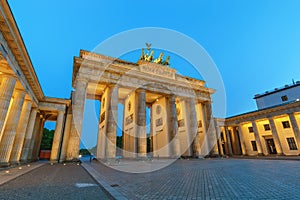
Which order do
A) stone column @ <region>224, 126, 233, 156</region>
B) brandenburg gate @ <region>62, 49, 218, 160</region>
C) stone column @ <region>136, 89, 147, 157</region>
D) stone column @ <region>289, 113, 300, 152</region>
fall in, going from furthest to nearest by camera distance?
stone column @ <region>224, 126, 233, 156</region>, stone column @ <region>289, 113, 300, 152</region>, stone column @ <region>136, 89, 147, 157</region>, brandenburg gate @ <region>62, 49, 218, 160</region>

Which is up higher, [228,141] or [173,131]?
[173,131]

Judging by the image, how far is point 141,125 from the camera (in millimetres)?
21750

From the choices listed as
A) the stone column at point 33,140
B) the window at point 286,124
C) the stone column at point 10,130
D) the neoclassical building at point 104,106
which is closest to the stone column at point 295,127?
the window at point 286,124

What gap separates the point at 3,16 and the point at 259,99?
2045 inches

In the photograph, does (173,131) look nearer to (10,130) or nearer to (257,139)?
(10,130)

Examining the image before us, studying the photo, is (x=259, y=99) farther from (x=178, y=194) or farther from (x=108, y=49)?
(x=178, y=194)

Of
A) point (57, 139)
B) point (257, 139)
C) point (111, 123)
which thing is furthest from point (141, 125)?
point (257, 139)

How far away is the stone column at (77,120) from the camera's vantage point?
674 inches

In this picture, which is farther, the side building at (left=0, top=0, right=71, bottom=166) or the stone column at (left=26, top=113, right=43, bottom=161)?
the stone column at (left=26, top=113, right=43, bottom=161)

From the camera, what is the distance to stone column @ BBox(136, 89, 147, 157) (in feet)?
68.5

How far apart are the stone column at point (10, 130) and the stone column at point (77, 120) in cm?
513

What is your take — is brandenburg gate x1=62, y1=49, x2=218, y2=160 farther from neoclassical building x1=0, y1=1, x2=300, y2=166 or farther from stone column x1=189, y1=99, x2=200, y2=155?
neoclassical building x1=0, y1=1, x2=300, y2=166

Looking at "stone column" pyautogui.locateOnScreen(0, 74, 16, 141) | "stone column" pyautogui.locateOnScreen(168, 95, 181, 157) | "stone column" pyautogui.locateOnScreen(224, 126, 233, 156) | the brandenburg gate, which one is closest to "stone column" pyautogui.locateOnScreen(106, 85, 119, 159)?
the brandenburg gate

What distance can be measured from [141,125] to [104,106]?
22.4 ft
